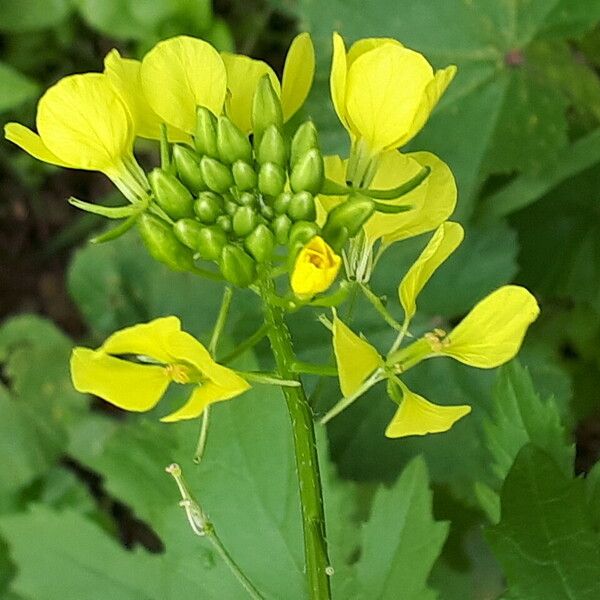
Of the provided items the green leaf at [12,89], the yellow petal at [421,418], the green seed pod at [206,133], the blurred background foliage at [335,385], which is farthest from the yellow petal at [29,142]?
the green leaf at [12,89]

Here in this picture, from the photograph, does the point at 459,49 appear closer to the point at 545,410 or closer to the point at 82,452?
the point at 545,410

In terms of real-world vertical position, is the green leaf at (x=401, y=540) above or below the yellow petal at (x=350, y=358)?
below

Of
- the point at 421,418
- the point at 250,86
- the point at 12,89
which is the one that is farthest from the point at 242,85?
the point at 12,89

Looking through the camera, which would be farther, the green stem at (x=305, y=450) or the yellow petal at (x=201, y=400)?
the green stem at (x=305, y=450)

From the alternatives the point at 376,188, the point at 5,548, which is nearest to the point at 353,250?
the point at 376,188

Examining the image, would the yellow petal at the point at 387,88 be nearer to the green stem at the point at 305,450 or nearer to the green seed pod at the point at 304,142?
the green seed pod at the point at 304,142

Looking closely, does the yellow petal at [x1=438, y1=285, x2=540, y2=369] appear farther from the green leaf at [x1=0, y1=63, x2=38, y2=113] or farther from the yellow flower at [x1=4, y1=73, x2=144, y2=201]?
the green leaf at [x1=0, y1=63, x2=38, y2=113]

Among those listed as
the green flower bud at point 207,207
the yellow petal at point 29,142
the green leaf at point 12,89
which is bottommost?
the green leaf at point 12,89
